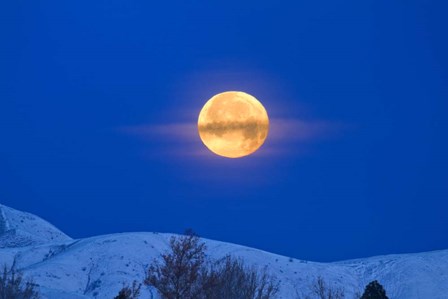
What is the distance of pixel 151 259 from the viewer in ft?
455

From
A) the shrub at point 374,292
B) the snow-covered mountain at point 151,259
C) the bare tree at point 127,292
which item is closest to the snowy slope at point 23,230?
the snow-covered mountain at point 151,259

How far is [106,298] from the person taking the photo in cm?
12094

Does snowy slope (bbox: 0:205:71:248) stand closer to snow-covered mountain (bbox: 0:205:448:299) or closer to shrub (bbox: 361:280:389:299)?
snow-covered mountain (bbox: 0:205:448:299)

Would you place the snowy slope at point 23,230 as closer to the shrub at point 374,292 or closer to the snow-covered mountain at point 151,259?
the snow-covered mountain at point 151,259

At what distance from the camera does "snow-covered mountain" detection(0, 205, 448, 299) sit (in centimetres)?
12788

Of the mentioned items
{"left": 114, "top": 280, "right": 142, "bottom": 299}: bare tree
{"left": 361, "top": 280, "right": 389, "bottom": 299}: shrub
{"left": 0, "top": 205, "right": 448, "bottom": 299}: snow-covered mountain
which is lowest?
{"left": 114, "top": 280, "right": 142, "bottom": 299}: bare tree

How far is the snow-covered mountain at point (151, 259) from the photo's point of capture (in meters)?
128

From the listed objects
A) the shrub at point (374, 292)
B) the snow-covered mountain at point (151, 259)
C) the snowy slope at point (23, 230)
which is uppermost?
the snowy slope at point (23, 230)

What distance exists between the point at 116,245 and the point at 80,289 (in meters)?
18.1

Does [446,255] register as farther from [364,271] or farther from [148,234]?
[148,234]

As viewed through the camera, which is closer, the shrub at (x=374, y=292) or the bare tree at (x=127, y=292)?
the bare tree at (x=127, y=292)

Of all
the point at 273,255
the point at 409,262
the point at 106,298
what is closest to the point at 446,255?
the point at 409,262

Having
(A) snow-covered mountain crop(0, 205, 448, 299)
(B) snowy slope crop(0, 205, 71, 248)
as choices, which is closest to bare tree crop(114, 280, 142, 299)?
(A) snow-covered mountain crop(0, 205, 448, 299)

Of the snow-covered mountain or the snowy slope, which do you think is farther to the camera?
the snowy slope
